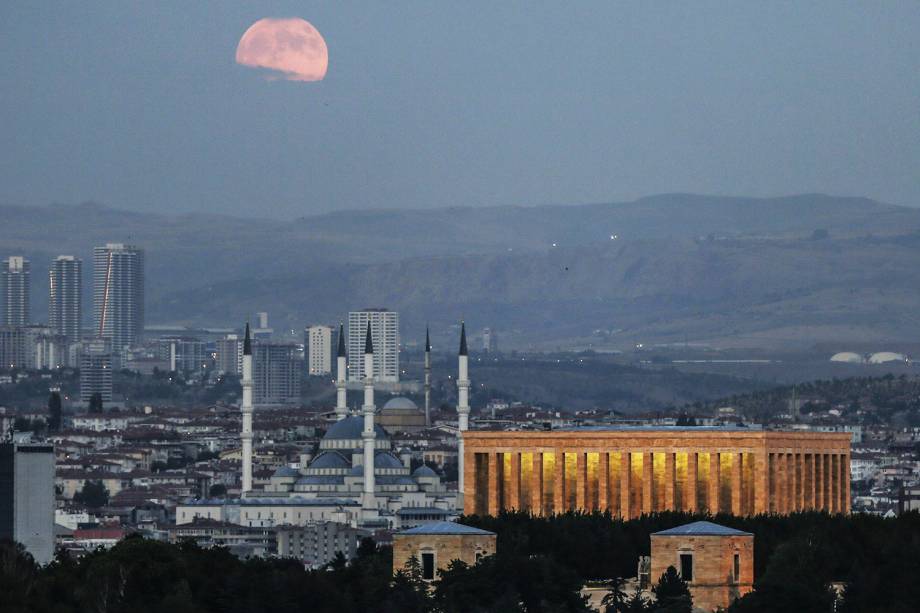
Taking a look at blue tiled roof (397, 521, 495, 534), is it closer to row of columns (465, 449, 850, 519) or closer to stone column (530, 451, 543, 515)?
row of columns (465, 449, 850, 519)

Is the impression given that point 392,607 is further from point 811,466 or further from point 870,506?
point 870,506

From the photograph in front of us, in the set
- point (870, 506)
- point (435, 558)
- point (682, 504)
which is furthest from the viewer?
point (870, 506)

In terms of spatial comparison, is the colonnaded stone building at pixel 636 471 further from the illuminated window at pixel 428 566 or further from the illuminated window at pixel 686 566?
the illuminated window at pixel 686 566

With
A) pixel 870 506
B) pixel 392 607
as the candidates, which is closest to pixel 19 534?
pixel 870 506

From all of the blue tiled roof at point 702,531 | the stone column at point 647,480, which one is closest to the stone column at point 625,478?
the stone column at point 647,480

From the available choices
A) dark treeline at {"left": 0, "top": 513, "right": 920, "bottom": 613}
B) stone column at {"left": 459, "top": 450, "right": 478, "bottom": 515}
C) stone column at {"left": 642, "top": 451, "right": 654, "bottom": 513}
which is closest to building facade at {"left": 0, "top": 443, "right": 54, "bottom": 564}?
stone column at {"left": 459, "top": 450, "right": 478, "bottom": 515}

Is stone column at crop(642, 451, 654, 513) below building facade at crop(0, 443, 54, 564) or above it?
above
